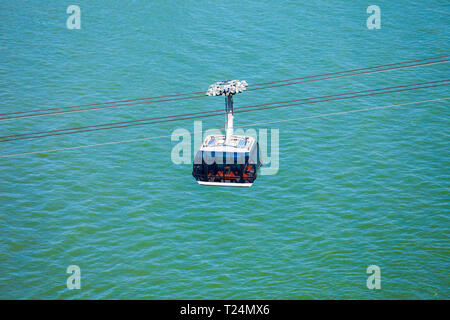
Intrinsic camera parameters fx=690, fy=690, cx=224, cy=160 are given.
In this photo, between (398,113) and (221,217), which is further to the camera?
(398,113)

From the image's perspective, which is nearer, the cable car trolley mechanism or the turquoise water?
the cable car trolley mechanism

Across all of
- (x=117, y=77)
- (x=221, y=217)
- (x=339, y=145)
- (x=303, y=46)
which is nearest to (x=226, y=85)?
(x=221, y=217)

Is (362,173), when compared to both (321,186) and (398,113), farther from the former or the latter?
(398,113)

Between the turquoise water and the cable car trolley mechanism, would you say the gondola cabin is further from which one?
the turquoise water

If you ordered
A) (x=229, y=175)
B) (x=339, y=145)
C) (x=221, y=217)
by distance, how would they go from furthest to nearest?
(x=339, y=145), (x=221, y=217), (x=229, y=175)

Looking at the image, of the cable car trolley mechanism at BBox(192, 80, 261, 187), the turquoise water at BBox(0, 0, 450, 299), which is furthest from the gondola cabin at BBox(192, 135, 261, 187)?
the turquoise water at BBox(0, 0, 450, 299)

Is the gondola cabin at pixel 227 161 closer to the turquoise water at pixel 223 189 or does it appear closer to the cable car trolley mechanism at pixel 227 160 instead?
the cable car trolley mechanism at pixel 227 160

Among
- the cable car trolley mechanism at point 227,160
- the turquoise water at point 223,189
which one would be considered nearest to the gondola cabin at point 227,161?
the cable car trolley mechanism at point 227,160
